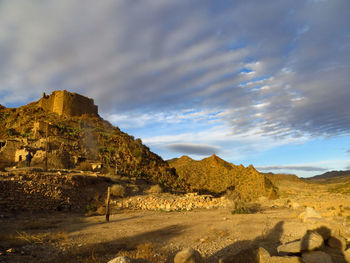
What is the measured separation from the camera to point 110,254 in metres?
6.69

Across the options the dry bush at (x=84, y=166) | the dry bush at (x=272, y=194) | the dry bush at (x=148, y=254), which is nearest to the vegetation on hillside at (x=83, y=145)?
the dry bush at (x=84, y=166)

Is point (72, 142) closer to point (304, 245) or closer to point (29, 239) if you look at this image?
point (29, 239)

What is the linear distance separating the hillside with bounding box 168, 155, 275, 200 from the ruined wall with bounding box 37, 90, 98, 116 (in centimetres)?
1853

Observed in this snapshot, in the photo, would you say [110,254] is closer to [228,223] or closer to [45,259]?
[45,259]

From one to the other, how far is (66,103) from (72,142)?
11.1m

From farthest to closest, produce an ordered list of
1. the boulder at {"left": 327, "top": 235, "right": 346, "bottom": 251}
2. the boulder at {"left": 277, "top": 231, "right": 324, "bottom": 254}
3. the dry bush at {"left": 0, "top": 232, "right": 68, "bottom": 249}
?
the dry bush at {"left": 0, "top": 232, "right": 68, "bottom": 249}, the boulder at {"left": 327, "top": 235, "right": 346, "bottom": 251}, the boulder at {"left": 277, "top": 231, "right": 324, "bottom": 254}

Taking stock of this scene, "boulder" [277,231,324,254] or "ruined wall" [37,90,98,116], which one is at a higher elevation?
"ruined wall" [37,90,98,116]

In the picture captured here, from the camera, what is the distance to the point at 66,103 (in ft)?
124

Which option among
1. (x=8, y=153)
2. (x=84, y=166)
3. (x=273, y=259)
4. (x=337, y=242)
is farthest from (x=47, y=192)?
(x=337, y=242)

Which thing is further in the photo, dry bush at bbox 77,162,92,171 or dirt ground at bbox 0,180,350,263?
dry bush at bbox 77,162,92,171

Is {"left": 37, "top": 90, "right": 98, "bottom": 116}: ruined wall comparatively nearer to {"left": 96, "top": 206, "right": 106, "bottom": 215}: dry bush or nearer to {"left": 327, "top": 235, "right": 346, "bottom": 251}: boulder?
{"left": 96, "top": 206, "right": 106, "bottom": 215}: dry bush

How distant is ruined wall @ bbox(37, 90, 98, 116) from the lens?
37.6 meters

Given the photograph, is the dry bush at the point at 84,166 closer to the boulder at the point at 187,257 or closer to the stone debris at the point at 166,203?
the stone debris at the point at 166,203

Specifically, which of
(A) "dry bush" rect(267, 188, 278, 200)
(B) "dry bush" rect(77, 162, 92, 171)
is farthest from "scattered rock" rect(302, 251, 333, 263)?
(A) "dry bush" rect(267, 188, 278, 200)
